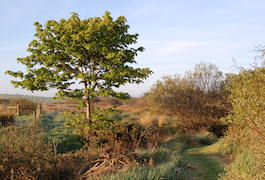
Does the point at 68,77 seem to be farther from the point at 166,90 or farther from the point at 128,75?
the point at 166,90

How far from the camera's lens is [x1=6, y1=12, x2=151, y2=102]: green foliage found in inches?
493

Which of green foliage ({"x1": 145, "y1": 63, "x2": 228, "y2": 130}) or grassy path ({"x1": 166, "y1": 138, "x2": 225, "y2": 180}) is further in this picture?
green foliage ({"x1": 145, "y1": 63, "x2": 228, "y2": 130})

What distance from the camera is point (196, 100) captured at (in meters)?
16.9

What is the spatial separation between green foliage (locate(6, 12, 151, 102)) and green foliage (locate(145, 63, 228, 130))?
16.8 feet

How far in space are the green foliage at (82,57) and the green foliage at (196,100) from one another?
512cm

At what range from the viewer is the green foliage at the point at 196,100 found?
16906 mm

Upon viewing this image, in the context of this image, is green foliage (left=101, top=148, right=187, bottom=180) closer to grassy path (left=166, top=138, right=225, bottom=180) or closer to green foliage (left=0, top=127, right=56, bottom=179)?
grassy path (left=166, top=138, right=225, bottom=180)

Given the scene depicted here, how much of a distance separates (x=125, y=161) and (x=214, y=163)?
14.7 feet

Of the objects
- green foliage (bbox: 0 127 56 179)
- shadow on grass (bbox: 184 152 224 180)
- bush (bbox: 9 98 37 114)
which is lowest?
shadow on grass (bbox: 184 152 224 180)

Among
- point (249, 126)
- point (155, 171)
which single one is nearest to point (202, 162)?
point (155, 171)

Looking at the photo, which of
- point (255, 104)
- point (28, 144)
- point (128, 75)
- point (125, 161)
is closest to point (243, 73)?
point (128, 75)

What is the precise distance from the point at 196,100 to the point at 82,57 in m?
8.26

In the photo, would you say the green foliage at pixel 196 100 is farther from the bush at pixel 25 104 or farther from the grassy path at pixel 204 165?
the bush at pixel 25 104

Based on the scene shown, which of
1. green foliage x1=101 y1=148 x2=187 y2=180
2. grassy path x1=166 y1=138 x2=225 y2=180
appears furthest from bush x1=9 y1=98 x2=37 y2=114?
green foliage x1=101 y1=148 x2=187 y2=180
